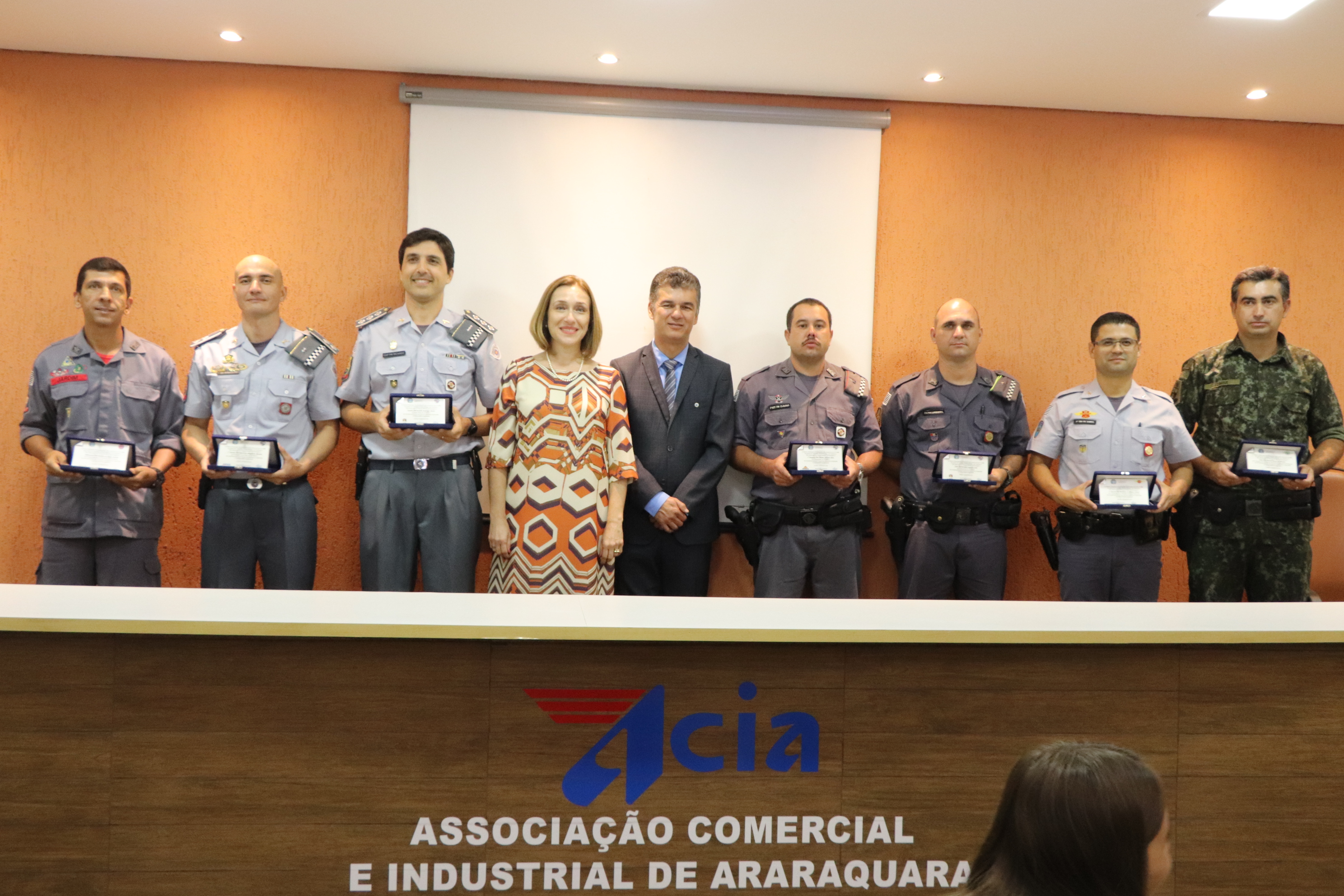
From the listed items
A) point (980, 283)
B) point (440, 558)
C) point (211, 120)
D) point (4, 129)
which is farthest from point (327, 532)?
point (980, 283)

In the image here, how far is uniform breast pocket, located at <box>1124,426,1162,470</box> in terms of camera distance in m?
4.09

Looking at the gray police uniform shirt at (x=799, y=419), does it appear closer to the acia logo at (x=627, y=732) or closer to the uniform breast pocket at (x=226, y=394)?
the uniform breast pocket at (x=226, y=394)

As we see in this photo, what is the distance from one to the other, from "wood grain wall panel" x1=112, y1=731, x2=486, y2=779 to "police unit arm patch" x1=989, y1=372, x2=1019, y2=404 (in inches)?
119

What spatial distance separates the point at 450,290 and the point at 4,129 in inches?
77.2

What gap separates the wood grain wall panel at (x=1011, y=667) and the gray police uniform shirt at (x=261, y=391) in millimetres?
2603

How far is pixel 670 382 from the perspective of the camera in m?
4.16

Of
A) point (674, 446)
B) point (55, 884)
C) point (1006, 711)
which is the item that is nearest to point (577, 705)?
point (1006, 711)

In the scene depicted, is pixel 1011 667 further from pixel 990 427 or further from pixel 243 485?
pixel 243 485

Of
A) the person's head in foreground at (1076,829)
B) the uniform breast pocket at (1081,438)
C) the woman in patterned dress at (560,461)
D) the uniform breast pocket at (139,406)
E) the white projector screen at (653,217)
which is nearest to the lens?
the person's head in foreground at (1076,829)

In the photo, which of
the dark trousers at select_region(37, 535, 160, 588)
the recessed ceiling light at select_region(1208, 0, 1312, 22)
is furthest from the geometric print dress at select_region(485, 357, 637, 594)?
the recessed ceiling light at select_region(1208, 0, 1312, 22)

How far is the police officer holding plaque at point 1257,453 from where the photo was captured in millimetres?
4070

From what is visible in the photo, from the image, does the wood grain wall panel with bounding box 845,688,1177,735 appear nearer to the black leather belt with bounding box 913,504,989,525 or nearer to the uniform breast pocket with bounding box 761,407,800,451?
the black leather belt with bounding box 913,504,989,525

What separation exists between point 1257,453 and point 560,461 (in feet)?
9.02

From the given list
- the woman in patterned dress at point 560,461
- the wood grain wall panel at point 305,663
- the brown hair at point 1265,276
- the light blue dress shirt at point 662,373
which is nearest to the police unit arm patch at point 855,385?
the light blue dress shirt at point 662,373
